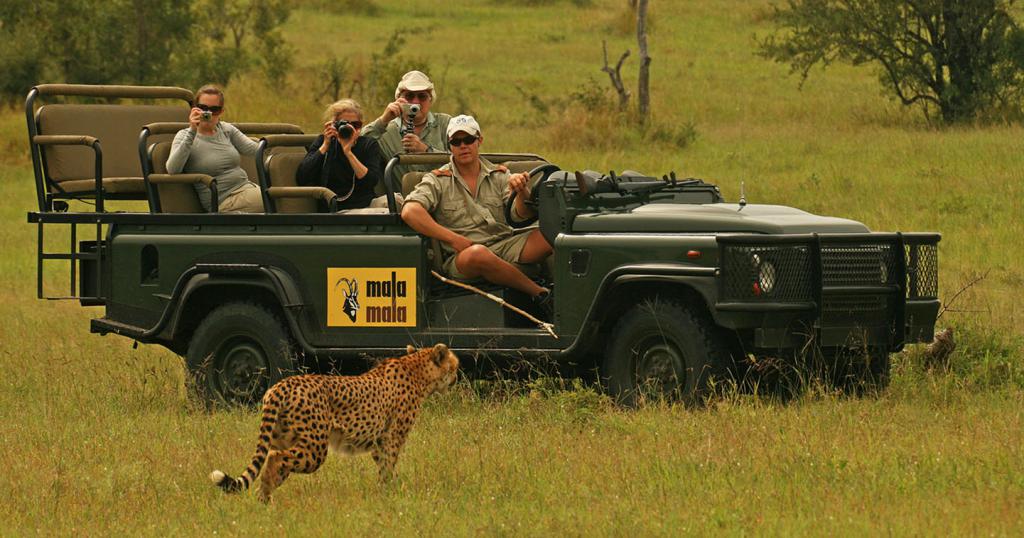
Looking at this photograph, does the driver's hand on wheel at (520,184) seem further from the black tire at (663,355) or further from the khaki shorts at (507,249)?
the black tire at (663,355)

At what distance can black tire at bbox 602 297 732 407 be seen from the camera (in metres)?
8.22

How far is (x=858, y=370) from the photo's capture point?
8789mm

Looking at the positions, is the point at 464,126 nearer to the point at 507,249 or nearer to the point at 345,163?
the point at 507,249

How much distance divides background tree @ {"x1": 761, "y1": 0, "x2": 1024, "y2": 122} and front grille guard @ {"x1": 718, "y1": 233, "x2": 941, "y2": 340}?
51.3 ft

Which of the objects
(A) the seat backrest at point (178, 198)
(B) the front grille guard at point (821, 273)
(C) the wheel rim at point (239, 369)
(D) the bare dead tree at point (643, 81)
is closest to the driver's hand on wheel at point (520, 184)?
(B) the front grille guard at point (821, 273)

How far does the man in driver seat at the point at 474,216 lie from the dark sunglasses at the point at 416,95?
3.37ft

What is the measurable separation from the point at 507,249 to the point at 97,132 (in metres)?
2.70

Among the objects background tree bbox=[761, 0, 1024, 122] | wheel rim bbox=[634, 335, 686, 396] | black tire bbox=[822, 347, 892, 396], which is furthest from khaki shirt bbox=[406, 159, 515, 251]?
background tree bbox=[761, 0, 1024, 122]

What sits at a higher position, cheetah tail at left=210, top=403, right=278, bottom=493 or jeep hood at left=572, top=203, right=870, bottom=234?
jeep hood at left=572, top=203, right=870, bottom=234

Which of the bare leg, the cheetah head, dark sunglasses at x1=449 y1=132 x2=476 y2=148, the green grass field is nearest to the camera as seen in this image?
the green grass field

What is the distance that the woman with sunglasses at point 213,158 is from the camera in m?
9.70

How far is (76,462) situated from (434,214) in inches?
87.4

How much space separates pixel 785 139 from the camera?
2200 cm

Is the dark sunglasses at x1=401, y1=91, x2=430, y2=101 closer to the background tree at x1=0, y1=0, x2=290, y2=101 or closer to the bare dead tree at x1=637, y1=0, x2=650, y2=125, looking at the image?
the bare dead tree at x1=637, y1=0, x2=650, y2=125
